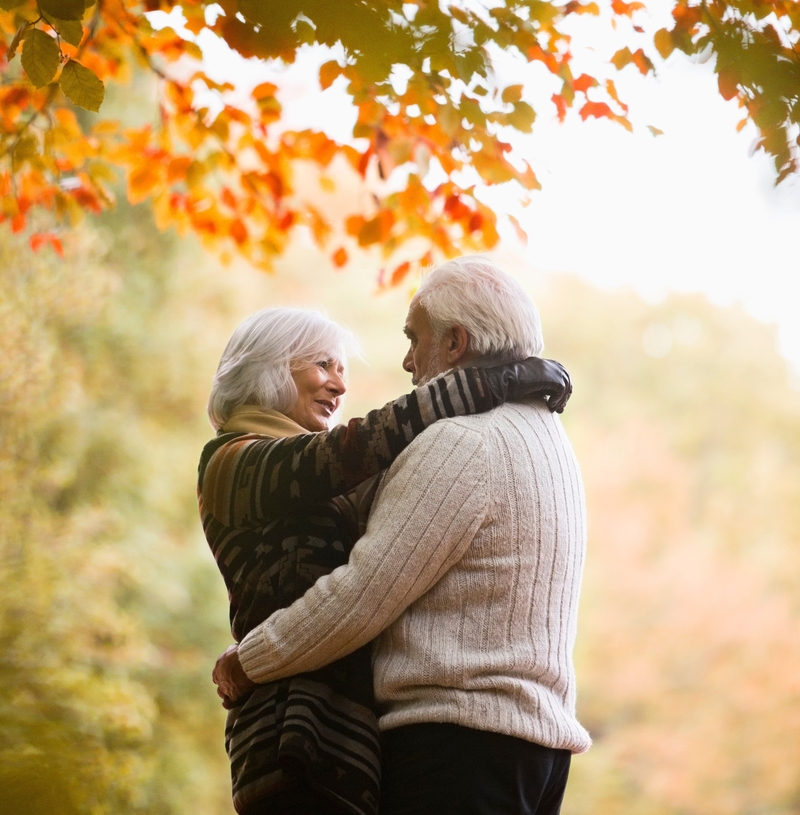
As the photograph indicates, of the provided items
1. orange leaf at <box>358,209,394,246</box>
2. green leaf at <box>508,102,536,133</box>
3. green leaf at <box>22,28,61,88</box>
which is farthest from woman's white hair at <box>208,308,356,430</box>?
orange leaf at <box>358,209,394,246</box>

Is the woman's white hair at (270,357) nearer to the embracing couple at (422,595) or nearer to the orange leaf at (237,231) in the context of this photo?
the embracing couple at (422,595)

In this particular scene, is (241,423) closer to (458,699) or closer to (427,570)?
(427,570)

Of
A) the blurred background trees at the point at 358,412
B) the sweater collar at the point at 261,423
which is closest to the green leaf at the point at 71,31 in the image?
the sweater collar at the point at 261,423

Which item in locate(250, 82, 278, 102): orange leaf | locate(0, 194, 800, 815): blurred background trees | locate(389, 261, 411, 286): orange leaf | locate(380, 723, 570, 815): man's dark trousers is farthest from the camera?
locate(0, 194, 800, 815): blurred background trees

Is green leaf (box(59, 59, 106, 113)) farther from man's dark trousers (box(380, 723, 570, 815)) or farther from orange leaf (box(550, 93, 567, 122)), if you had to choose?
orange leaf (box(550, 93, 567, 122))

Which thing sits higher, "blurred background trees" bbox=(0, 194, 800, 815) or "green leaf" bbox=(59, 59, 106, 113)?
"blurred background trees" bbox=(0, 194, 800, 815)

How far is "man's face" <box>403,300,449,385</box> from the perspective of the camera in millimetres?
1576

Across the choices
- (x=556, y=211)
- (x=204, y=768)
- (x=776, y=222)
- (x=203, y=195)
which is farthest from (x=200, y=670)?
(x=776, y=222)

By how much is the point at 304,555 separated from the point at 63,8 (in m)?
0.94

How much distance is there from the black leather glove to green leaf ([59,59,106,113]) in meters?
0.83

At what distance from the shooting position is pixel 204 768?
7039 millimetres

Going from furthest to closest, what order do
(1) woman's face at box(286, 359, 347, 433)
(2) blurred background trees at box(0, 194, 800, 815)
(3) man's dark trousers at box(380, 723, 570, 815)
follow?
(2) blurred background trees at box(0, 194, 800, 815) → (1) woman's face at box(286, 359, 347, 433) → (3) man's dark trousers at box(380, 723, 570, 815)

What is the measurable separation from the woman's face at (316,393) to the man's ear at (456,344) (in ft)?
1.14

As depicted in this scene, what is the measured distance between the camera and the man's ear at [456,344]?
154 centimetres
